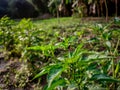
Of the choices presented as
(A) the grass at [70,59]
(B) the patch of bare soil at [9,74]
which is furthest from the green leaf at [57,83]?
(B) the patch of bare soil at [9,74]

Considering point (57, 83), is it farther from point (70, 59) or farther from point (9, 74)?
point (9, 74)

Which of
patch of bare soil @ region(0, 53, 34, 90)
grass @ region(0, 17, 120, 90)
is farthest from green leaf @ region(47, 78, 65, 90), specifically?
patch of bare soil @ region(0, 53, 34, 90)

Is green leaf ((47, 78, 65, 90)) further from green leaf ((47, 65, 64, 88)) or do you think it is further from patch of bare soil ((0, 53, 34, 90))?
patch of bare soil ((0, 53, 34, 90))

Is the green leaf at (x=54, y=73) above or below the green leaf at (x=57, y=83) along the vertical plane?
above

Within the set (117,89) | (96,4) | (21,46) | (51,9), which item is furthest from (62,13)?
(117,89)

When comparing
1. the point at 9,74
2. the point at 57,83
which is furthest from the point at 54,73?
the point at 9,74

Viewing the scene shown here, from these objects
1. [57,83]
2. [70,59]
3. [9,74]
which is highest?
[70,59]

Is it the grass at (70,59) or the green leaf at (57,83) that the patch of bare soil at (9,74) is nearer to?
the grass at (70,59)

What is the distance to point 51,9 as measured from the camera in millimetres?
11789

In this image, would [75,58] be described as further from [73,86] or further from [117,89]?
[117,89]

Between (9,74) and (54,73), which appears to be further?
(9,74)

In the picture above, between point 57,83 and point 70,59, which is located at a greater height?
point 70,59

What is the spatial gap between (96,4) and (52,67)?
678 cm

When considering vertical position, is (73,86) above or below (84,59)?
below
